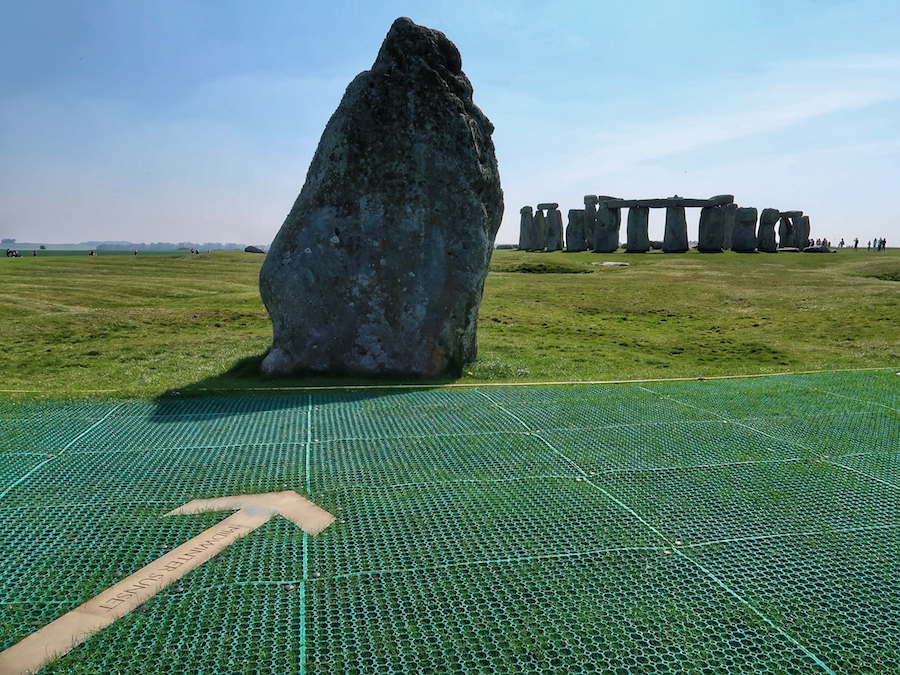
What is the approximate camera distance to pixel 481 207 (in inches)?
331

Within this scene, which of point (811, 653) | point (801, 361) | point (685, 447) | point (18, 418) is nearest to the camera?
point (811, 653)

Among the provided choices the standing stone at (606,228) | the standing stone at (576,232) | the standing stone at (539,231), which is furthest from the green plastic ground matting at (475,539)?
the standing stone at (539,231)

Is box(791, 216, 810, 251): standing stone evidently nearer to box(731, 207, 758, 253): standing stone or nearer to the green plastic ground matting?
box(731, 207, 758, 253): standing stone

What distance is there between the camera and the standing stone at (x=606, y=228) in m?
35.2

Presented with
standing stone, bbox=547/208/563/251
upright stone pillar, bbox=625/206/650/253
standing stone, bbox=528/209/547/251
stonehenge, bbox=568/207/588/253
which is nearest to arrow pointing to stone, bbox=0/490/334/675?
upright stone pillar, bbox=625/206/650/253

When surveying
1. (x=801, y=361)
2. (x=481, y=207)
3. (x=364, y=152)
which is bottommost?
(x=801, y=361)

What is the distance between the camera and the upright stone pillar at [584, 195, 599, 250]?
3766 centimetres

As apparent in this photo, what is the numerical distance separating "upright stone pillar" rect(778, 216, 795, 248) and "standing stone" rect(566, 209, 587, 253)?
36.8 ft

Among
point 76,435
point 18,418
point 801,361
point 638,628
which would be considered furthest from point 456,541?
point 801,361

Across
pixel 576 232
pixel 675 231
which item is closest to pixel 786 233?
pixel 675 231

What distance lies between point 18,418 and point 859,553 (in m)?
6.29

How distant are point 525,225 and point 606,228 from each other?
795cm

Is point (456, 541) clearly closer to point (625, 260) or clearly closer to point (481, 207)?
point (481, 207)

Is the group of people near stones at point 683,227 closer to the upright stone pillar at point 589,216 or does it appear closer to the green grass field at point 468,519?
the upright stone pillar at point 589,216
